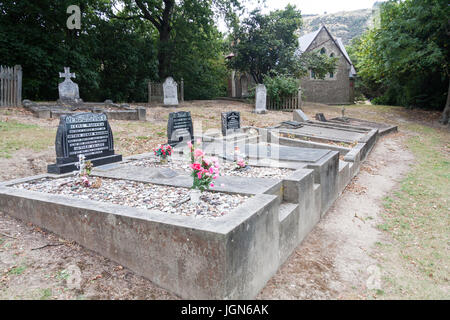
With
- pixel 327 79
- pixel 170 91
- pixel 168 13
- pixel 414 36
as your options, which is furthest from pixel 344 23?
pixel 170 91

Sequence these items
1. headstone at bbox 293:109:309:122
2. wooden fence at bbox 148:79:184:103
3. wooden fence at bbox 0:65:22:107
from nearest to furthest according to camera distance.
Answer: wooden fence at bbox 0:65:22:107
headstone at bbox 293:109:309:122
wooden fence at bbox 148:79:184:103

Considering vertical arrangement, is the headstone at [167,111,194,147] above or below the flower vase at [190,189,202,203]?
above

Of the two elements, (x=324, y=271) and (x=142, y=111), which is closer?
(x=324, y=271)

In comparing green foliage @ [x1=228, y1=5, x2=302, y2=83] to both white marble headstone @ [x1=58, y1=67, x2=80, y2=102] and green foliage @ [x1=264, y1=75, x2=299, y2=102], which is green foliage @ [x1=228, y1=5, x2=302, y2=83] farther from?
white marble headstone @ [x1=58, y1=67, x2=80, y2=102]

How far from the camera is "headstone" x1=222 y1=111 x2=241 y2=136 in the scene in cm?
897

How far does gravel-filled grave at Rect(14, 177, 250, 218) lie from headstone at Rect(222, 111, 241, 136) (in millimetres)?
4439

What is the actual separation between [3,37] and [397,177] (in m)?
18.0

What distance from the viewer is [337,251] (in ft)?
14.9

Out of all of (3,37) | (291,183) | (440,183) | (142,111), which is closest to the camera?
(291,183)

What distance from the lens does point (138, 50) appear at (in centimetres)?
2302

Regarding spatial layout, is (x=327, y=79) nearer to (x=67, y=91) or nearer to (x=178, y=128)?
(x=67, y=91)

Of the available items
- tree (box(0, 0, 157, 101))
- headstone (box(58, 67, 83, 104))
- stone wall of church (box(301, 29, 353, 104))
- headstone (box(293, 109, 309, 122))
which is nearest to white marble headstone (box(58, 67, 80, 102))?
headstone (box(58, 67, 83, 104))
